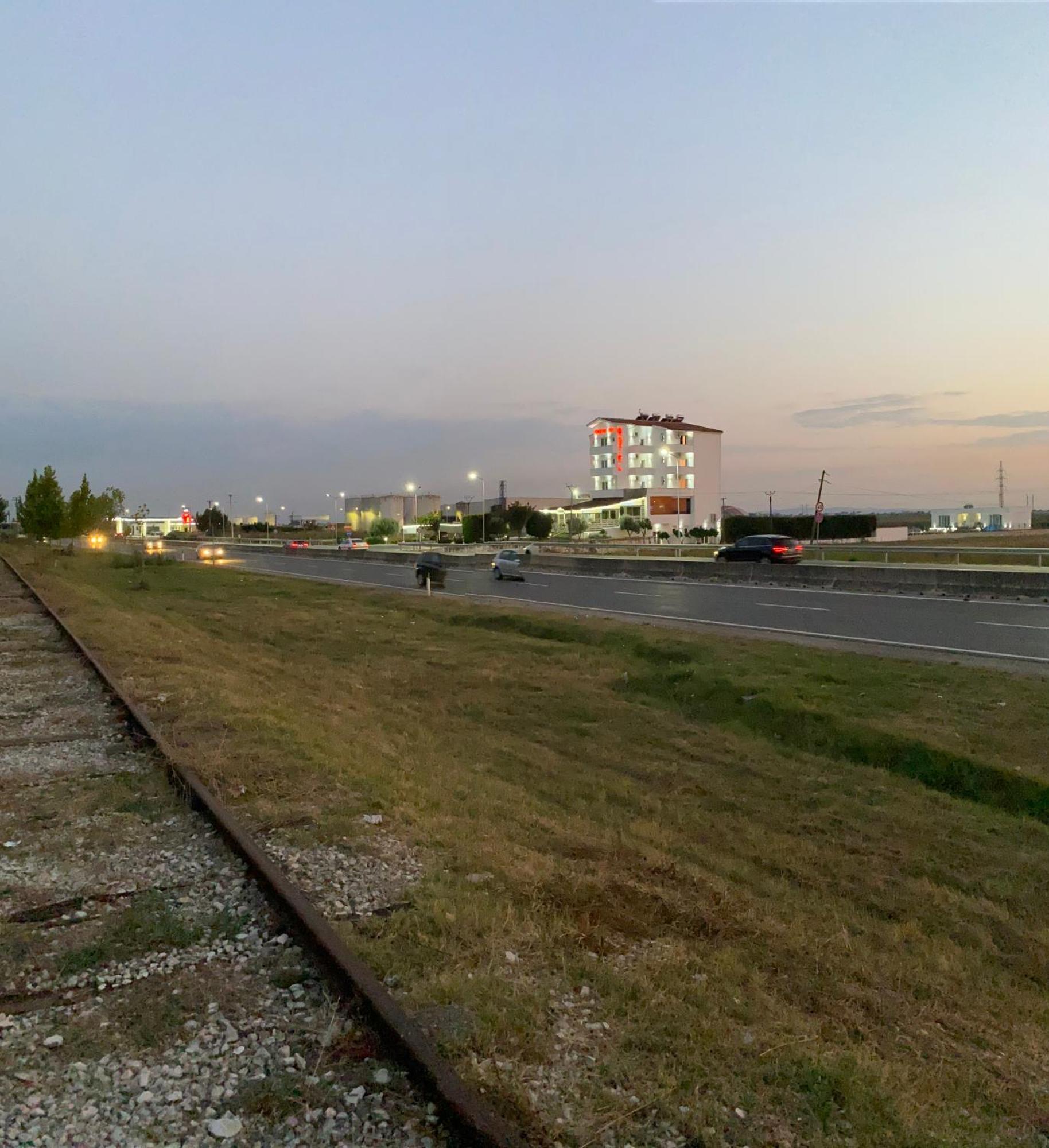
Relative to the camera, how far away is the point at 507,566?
40.2 meters

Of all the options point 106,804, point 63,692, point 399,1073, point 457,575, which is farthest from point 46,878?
point 457,575

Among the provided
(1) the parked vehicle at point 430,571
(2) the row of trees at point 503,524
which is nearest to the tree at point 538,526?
(2) the row of trees at point 503,524

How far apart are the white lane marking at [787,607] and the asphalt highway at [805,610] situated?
0.11ft

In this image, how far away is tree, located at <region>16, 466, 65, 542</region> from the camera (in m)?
61.4

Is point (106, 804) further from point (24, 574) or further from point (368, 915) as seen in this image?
point (24, 574)

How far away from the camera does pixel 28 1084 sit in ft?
11.2

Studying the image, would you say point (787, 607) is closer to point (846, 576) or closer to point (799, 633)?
point (799, 633)

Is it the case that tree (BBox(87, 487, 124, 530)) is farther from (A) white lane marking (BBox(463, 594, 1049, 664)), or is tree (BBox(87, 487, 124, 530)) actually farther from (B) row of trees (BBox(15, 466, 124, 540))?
(A) white lane marking (BBox(463, 594, 1049, 664))

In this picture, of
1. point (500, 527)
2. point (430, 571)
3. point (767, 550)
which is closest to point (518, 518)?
point (500, 527)

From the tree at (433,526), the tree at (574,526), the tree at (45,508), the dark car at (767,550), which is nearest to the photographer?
the dark car at (767,550)

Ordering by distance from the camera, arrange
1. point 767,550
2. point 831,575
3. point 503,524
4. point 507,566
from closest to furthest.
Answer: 1. point 831,575
2. point 767,550
3. point 507,566
4. point 503,524

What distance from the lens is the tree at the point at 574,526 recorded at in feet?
282

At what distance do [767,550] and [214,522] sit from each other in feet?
446

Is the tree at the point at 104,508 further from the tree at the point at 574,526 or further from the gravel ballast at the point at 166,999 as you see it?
the gravel ballast at the point at 166,999
